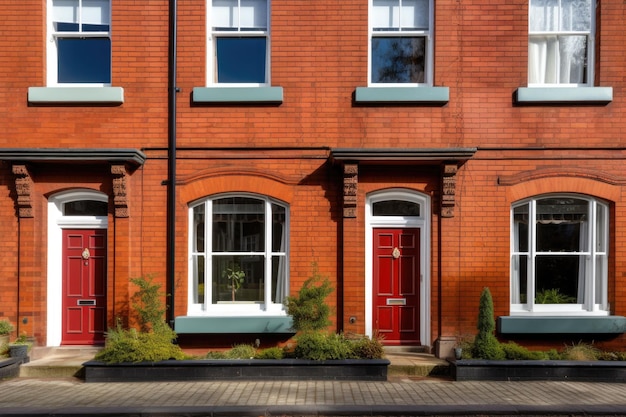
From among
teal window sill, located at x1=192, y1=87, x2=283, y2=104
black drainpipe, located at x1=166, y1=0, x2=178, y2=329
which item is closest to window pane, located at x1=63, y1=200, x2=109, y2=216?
black drainpipe, located at x1=166, y1=0, x2=178, y2=329

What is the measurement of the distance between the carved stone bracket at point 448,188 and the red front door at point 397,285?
633mm

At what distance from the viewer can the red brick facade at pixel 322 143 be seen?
8.09 m

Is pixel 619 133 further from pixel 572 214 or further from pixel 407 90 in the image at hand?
pixel 407 90

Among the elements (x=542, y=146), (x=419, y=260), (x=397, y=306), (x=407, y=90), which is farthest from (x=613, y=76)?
(x=397, y=306)

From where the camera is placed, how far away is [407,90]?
26.6 feet

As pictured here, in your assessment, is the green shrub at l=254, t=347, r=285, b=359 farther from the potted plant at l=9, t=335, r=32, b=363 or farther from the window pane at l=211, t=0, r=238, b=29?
the window pane at l=211, t=0, r=238, b=29

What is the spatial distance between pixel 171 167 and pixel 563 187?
21.4ft

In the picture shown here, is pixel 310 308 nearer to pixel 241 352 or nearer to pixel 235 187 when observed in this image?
pixel 241 352

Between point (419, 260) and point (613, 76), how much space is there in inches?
177

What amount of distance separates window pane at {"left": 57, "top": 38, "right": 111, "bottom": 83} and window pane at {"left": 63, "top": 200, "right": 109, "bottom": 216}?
2125mm

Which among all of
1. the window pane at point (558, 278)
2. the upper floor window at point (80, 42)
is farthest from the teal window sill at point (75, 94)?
the window pane at point (558, 278)

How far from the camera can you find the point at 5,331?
7746mm

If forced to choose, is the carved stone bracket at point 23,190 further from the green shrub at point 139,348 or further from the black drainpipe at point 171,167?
the green shrub at point 139,348

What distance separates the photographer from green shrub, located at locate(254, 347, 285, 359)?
743 cm
